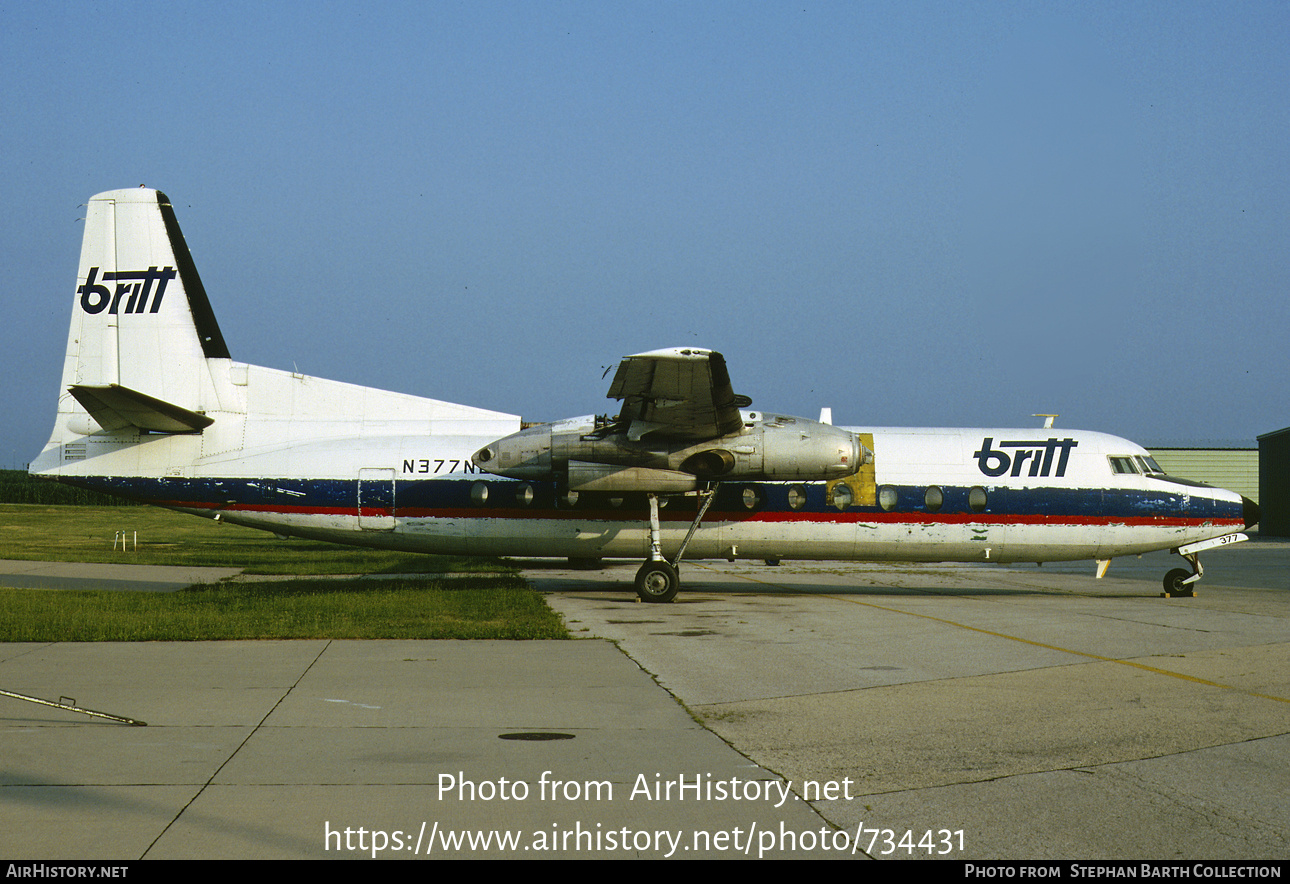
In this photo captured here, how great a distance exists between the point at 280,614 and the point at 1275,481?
56.5 m

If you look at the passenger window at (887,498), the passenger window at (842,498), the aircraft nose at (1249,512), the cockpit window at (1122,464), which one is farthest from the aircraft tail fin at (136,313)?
the aircraft nose at (1249,512)

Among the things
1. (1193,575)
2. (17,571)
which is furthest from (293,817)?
(17,571)

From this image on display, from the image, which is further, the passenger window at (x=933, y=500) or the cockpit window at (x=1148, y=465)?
the cockpit window at (x=1148, y=465)

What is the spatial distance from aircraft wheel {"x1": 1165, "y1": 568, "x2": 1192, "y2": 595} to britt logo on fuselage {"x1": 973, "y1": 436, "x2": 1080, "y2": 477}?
11.1 ft

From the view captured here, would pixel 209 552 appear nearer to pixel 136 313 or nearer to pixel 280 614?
pixel 136 313

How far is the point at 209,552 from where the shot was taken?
108 ft

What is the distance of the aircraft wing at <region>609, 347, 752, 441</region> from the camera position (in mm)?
14539

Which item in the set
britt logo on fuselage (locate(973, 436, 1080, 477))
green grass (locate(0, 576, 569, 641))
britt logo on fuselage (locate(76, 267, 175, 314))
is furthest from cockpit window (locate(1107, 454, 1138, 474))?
britt logo on fuselage (locate(76, 267, 175, 314))

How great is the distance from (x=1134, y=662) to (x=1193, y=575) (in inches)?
395

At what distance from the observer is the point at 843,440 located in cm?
1708

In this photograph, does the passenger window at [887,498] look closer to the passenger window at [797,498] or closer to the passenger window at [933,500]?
the passenger window at [933,500]

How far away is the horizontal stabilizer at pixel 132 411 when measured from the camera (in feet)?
51.8

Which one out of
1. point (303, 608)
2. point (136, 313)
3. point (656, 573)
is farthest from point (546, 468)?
point (136, 313)

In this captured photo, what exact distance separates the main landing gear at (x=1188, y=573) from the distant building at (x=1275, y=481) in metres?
40.6
